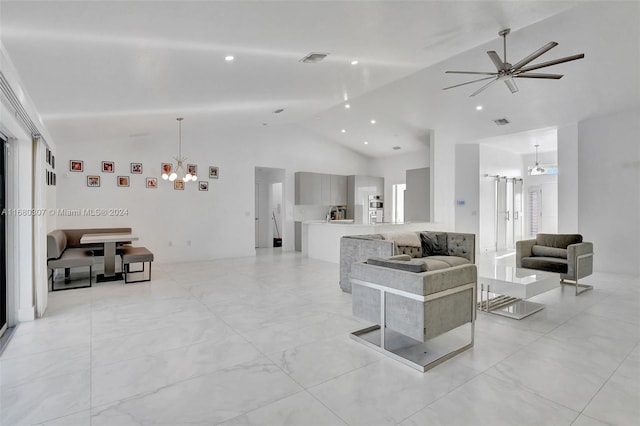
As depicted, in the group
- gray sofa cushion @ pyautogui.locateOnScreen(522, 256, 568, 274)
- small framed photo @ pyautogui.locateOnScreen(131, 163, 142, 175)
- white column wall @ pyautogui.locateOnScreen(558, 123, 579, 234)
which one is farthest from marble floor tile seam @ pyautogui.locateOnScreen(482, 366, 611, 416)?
small framed photo @ pyautogui.locateOnScreen(131, 163, 142, 175)

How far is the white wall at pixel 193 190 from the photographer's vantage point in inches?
266

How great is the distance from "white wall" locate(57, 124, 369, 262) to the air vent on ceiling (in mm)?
3283

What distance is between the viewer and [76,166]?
658cm

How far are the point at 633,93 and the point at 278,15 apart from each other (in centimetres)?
605

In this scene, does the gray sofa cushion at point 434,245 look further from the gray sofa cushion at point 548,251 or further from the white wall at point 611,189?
the white wall at point 611,189

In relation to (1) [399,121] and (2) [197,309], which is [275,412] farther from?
(1) [399,121]

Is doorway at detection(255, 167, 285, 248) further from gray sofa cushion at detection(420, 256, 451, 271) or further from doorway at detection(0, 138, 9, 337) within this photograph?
doorway at detection(0, 138, 9, 337)

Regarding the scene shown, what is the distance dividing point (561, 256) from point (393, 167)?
5960 mm

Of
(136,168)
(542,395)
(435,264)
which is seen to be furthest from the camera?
(136,168)

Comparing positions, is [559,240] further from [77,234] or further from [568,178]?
[77,234]

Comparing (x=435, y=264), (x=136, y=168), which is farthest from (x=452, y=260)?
(x=136, y=168)

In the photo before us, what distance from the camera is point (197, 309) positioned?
4.15m

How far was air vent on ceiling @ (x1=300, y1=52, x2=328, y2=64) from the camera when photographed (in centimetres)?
371

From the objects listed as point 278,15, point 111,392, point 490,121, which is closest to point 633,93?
point 490,121
